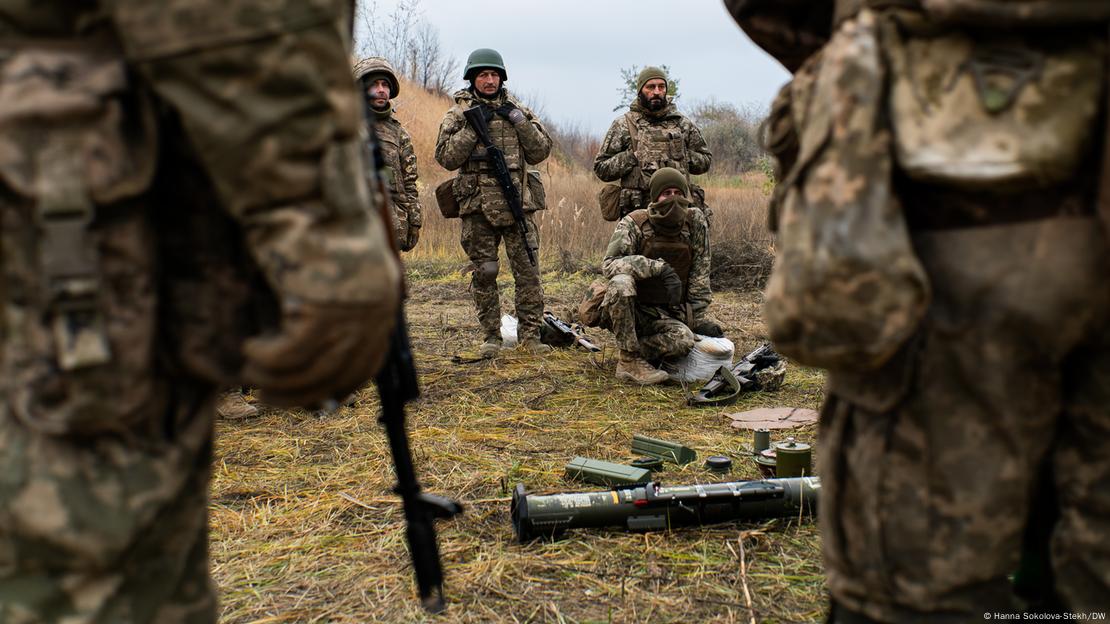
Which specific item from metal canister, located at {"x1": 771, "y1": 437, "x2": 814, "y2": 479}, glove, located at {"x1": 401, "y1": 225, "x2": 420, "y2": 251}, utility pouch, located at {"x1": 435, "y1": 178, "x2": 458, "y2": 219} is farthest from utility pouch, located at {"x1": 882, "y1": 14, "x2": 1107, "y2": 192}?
utility pouch, located at {"x1": 435, "y1": 178, "x2": 458, "y2": 219}

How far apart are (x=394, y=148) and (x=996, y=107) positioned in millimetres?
5826

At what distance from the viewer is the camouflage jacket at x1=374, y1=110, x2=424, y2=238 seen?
22.7ft

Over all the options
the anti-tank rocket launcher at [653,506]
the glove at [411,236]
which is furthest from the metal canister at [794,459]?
the glove at [411,236]

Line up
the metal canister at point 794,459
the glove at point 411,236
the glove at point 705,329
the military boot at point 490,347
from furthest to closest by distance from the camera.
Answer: the military boot at point 490,347
the glove at point 411,236
the glove at point 705,329
the metal canister at point 794,459

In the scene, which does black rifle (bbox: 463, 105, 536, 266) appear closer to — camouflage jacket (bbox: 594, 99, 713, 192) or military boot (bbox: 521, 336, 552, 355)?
military boot (bbox: 521, 336, 552, 355)

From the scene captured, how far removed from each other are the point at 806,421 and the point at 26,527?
14.3 feet

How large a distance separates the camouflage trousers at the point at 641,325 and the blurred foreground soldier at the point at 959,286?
14.2 feet

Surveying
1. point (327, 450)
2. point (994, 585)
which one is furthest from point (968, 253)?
point (327, 450)

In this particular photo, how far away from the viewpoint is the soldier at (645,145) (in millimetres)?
8078

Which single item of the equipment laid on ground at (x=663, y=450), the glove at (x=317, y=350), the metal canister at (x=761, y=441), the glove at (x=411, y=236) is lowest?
the equipment laid on ground at (x=663, y=450)

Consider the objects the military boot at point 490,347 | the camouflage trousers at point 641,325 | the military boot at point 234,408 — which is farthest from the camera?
the military boot at point 490,347

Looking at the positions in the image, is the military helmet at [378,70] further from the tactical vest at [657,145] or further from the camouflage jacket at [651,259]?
the tactical vest at [657,145]

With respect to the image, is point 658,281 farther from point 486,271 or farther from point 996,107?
point 996,107

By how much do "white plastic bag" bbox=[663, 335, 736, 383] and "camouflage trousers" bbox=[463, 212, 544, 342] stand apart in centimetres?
175
